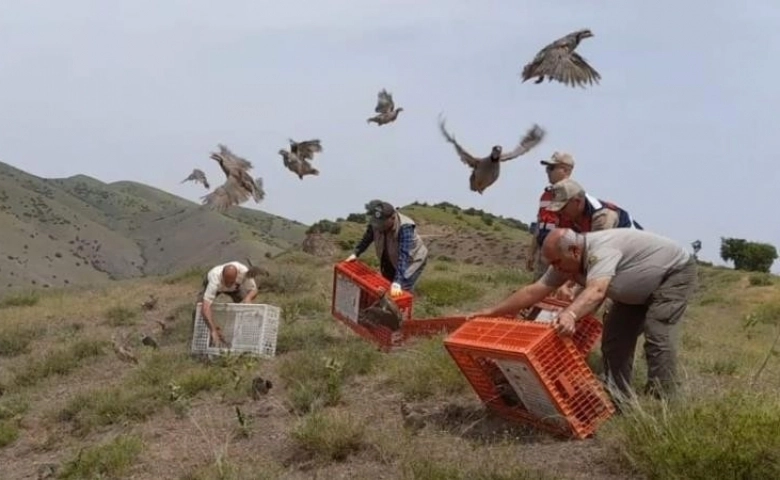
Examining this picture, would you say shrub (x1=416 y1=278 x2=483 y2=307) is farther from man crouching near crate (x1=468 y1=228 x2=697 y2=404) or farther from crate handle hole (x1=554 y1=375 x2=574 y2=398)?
crate handle hole (x1=554 y1=375 x2=574 y2=398)

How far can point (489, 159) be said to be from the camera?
362 inches

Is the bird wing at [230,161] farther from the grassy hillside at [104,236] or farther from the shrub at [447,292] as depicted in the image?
the grassy hillside at [104,236]

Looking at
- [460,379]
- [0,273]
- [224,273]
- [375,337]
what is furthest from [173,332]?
[0,273]

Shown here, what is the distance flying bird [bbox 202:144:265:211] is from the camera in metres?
10.6

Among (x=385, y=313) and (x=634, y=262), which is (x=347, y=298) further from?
(x=634, y=262)

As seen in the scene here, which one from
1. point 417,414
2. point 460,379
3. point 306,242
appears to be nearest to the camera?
point 417,414

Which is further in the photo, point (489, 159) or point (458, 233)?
point (458, 233)

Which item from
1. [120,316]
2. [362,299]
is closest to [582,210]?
[362,299]

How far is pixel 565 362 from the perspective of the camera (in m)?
5.94

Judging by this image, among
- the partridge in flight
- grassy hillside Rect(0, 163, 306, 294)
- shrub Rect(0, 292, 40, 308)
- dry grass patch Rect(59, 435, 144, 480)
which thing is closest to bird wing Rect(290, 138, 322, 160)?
the partridge in flight

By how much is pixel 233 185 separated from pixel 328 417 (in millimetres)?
4542

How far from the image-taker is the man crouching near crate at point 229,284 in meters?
10.2

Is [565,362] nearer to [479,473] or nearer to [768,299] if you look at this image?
[479,473]

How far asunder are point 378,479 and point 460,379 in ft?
5.15
